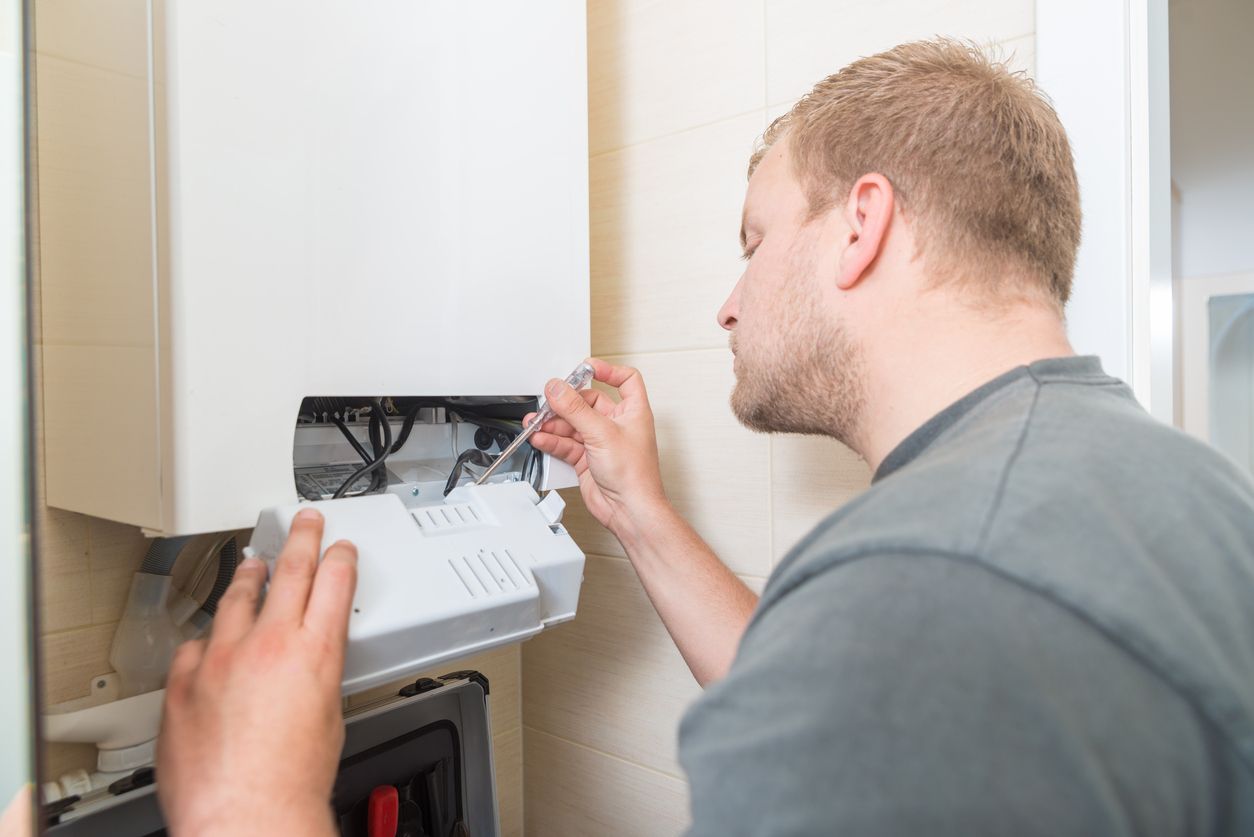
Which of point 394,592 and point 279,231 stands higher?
point 279,231

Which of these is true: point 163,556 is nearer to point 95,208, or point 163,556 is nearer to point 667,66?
point 95,208

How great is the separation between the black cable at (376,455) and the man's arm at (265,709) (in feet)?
0.42

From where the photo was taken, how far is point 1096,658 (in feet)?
0.97

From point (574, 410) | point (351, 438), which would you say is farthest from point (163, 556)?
point (574, 410)

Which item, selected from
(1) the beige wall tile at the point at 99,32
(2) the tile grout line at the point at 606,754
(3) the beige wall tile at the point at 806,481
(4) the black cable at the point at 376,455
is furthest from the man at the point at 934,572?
(2) the tile grout line at the point at 606,754

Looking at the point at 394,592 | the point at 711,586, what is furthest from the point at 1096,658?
the point at 711,586

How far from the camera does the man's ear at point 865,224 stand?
591 mm

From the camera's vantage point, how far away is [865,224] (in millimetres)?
603

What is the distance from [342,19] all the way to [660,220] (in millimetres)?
533

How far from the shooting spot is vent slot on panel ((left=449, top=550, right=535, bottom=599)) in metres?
0.60

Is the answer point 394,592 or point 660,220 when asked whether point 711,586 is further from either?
point 660,220

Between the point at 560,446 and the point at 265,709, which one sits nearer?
the point at 265,709

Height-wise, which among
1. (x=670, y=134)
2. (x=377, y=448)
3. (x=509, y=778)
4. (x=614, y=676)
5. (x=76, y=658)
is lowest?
(x=509, y=778)

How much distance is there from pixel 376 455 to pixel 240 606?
0.22 metres
